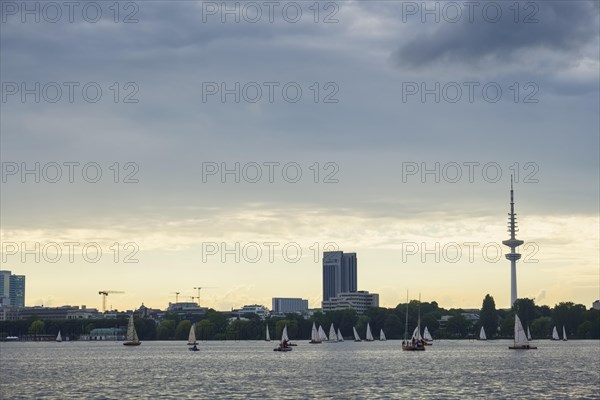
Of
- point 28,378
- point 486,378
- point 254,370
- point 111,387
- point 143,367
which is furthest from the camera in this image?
point 143,367

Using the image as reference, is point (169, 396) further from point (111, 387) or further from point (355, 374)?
point (355, 374)

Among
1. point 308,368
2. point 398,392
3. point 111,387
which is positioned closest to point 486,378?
point 398,392

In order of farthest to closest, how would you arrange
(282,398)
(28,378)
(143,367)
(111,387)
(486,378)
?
1. (143,367)
2. (28,378)
3. (486,378)
4. (111,387)
5. (282,398)

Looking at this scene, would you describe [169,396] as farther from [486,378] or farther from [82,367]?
[82,367]

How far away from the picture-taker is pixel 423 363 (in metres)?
195

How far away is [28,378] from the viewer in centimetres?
15662

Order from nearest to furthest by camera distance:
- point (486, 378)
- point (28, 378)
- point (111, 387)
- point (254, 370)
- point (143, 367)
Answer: point (111, 387)
point (486, 378)
point (28, 378)
point (254, 370)
point (143, 367)

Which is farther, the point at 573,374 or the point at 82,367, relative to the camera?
the point at 82,367

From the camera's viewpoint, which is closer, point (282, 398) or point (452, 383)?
point (282, 398)

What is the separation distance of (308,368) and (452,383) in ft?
152

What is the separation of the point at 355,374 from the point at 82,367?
60.2m

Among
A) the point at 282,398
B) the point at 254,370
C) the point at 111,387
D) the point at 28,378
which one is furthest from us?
the point at 254,370

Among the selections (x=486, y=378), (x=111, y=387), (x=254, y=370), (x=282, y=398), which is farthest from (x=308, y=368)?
(x=282, y=398)

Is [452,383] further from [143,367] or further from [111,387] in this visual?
[143,367]
